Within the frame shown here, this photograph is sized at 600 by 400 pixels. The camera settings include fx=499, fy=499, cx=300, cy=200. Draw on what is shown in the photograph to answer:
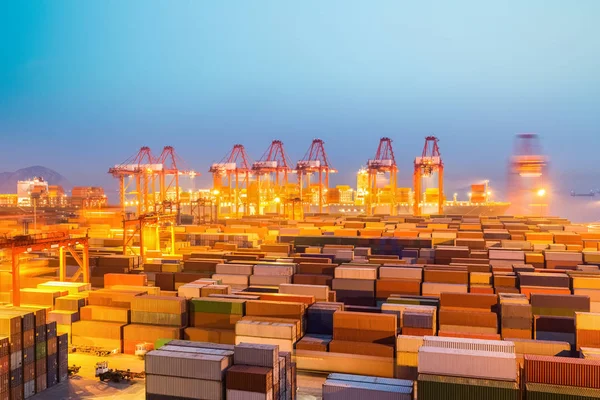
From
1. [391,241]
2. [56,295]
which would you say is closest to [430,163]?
[391,241]

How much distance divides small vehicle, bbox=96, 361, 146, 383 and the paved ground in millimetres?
225

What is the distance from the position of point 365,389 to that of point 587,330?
993 cm

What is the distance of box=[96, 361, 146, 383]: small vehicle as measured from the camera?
19453 mm

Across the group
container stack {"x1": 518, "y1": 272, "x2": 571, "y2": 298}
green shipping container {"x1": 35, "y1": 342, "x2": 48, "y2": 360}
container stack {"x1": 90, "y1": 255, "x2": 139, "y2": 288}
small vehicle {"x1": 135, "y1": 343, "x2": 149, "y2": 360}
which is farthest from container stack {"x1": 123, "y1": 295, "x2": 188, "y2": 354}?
container stack {"x1": 518, "y1": 272, "x2": 571, "y2": 298}

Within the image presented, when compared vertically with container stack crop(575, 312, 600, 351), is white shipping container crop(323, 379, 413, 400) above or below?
below

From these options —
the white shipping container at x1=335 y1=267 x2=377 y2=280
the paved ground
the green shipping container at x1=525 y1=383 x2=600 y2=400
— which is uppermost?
the white shipping container at x1=335 y1=267 x2=377 y2=280

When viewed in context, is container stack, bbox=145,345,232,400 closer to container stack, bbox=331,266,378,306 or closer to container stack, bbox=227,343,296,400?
container stack, bbox=227,343,296,400

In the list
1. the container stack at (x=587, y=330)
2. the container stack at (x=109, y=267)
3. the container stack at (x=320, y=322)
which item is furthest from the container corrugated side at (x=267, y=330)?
the container stack at (x=109, y=267)

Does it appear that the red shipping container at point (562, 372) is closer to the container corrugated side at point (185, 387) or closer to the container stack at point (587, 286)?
the container corrugated side at point (185, 387)

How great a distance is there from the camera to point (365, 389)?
14.7 metres

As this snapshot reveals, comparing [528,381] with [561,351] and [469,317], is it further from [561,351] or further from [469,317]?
[469,317]

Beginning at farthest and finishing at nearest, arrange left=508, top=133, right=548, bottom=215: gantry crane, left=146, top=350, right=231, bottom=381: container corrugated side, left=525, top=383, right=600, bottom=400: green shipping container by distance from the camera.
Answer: left=508, top=133, right=548, bottom=215: gantry crane
left=146, top=350, right=231, bottom=381: container corrugated side
left=525, top=383, right=600, bottom=400: green shipping container

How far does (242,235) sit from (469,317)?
88.6ft

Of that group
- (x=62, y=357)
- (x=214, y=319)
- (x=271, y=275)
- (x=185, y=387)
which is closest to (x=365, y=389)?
(x=185, y=387)
